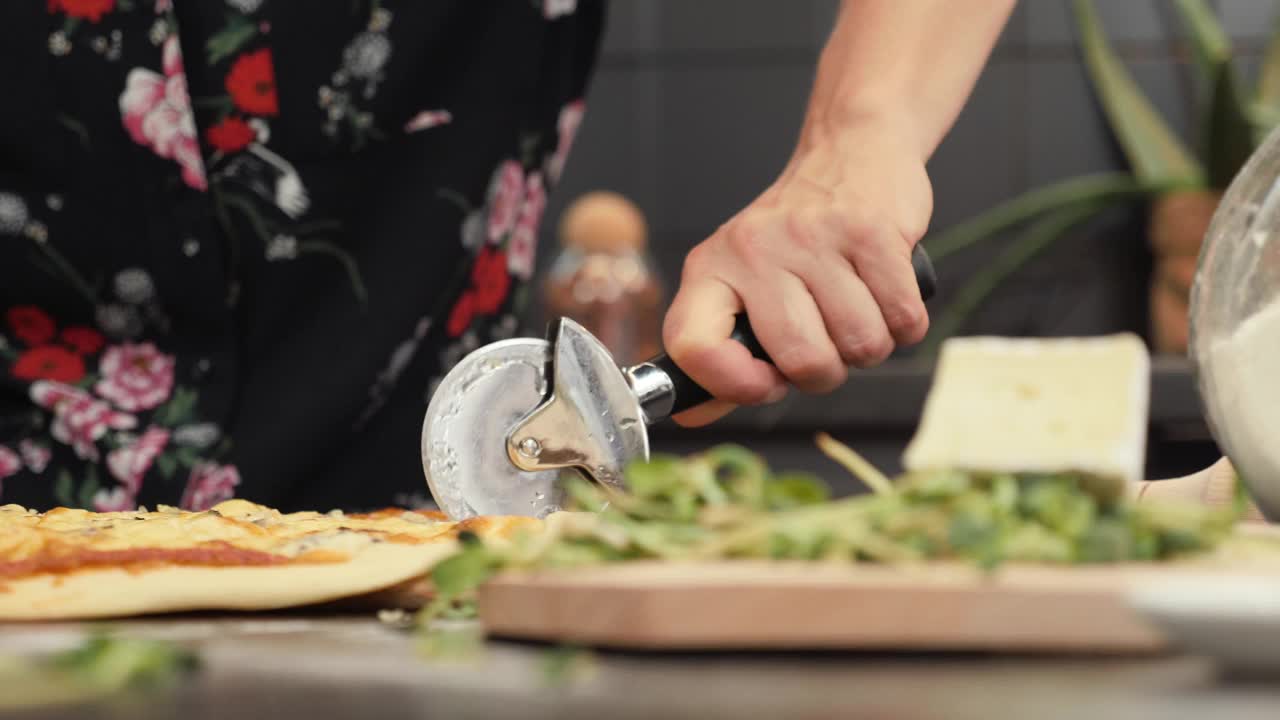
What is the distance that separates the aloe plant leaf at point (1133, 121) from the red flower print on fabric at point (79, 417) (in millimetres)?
1889

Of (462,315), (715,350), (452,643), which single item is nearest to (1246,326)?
(715,350)

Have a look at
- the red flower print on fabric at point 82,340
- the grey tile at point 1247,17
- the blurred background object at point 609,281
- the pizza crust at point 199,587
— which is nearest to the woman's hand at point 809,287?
the pizza crust at point 199,587

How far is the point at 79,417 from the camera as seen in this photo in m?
1.14

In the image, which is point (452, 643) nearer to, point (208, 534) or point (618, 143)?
point (208, 534)

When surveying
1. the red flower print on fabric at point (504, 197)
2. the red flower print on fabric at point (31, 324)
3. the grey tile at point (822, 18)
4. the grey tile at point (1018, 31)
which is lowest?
the red flower print on fabric at point (31, 324)

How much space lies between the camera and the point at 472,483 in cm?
86

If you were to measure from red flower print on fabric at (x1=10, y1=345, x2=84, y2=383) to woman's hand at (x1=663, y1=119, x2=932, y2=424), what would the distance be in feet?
1.50

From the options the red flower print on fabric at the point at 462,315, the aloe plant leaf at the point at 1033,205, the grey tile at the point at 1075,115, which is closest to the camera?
the red flower print on fabric at the point at 462,315

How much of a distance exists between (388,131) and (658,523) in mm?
756

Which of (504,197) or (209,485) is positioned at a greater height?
(504,197)

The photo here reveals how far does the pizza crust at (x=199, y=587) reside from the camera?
2.07 ft

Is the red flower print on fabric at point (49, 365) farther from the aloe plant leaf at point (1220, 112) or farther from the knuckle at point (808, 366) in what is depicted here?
the aloe plant leaf at point (1220, 112)

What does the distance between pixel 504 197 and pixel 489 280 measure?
0.07 metres

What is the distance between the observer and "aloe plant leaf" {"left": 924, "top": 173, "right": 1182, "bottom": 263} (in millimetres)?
2609
